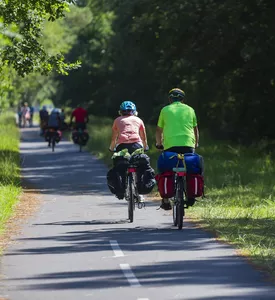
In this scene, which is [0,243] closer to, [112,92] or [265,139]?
[265,139]

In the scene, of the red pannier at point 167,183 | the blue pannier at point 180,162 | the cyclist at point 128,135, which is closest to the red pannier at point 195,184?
the blue pannier at point 180,162

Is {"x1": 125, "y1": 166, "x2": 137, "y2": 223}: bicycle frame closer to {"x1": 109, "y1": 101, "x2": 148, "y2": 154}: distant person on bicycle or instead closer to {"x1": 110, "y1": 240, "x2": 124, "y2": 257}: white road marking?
Answer: {"x1": 109, "y1": 101, "x2": 148, "y2": 154}: distant person on bicycle

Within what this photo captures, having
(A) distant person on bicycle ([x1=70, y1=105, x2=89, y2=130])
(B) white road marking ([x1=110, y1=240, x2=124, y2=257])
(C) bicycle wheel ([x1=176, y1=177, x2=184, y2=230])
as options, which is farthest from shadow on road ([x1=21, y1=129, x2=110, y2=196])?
(B) white road marking ([x1=110, y1=240, x2=124, y2=257])

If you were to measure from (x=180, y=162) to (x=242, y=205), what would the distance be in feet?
15.0

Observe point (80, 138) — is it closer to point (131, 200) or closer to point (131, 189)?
point (131, 189)

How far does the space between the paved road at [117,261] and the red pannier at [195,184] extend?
55cm

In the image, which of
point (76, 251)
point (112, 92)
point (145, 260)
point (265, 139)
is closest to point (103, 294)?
point (145, 260)

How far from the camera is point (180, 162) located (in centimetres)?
1605

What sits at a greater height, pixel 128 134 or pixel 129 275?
pixel 128 134

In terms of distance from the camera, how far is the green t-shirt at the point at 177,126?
1622 cm

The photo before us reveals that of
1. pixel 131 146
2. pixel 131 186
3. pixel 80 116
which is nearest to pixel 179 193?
pixel 131 186

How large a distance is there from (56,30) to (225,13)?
211ft

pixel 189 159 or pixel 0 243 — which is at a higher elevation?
pixel 189 159

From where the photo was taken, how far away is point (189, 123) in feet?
53.5
